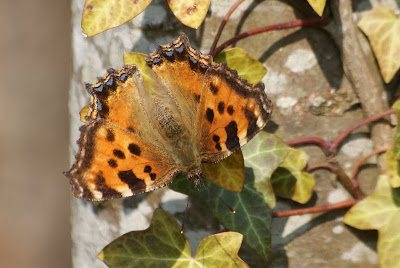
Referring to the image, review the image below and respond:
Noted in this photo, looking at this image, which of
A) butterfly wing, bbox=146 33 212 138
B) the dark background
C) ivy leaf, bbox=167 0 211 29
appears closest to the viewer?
ivy leaf, bbox=167 0 211 29

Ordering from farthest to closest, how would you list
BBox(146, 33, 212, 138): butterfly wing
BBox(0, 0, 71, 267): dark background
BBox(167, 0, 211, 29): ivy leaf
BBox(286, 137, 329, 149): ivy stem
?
BBox(0, 0, 71, 267): dark background → BBox(286, 137, 329, 149): ivy stem → BBox(146, 33, 212, 138): butterfly wing → BBox(167, 0, 211, 29): ivy leaf

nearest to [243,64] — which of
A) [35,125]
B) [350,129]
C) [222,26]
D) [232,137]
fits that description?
[222,26]

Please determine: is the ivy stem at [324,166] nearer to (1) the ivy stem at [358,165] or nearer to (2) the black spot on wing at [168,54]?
(1) the ivy stem at [358,165]

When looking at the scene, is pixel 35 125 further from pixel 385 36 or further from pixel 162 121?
pixel 385 36

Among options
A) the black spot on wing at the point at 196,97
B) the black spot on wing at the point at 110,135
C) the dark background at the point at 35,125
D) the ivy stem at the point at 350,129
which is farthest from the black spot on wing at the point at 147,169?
the dark background at the point at 35,125

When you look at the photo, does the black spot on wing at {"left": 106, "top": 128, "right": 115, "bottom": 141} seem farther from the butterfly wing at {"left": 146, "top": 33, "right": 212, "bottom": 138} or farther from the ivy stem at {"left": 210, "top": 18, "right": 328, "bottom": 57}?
the ivy stem at {"left": 210, "top": 18, "right": 328, "bottom": 57}

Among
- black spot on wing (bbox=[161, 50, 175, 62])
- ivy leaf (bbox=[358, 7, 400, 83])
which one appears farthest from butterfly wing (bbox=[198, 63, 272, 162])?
ivy leaf (bbox=[358, 7, 400, 83])

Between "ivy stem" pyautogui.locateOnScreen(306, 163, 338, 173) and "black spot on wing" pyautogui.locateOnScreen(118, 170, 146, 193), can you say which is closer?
"black spot on wing" pyautogui.locateOnScreen(118, 170, 146, 193)
